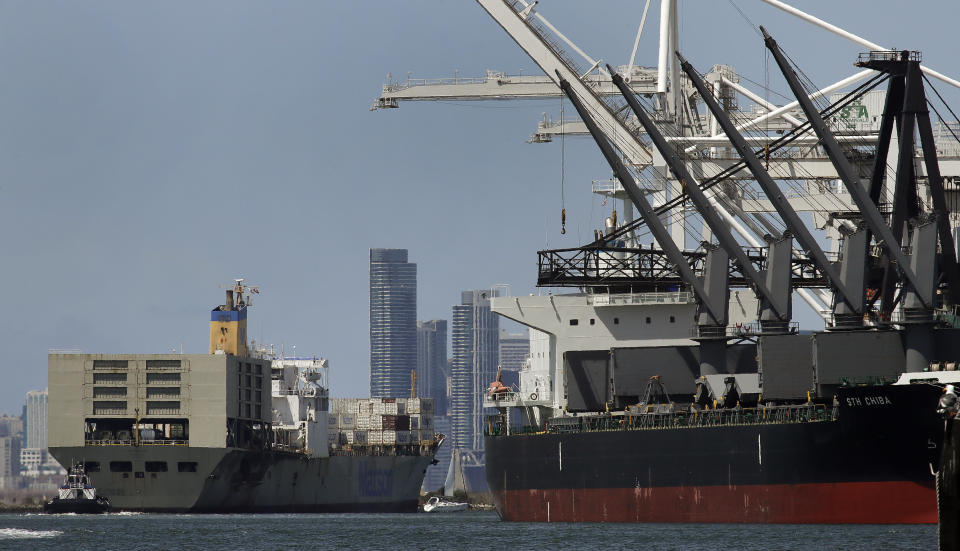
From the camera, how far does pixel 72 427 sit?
9731 cm

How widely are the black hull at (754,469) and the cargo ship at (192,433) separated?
1552 inches

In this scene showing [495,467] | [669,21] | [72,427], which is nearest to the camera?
[669,21]

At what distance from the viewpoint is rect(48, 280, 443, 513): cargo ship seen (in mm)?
96625

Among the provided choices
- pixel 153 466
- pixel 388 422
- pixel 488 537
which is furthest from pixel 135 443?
pixel 488 537

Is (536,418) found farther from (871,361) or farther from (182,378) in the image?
(182,378)

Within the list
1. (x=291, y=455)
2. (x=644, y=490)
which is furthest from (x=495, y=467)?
(x=291, y=455)

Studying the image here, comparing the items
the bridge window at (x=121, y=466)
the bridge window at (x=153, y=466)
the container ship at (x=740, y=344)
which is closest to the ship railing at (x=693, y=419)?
the container ship at (x=740, y=344)

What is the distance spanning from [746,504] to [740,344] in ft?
28.4

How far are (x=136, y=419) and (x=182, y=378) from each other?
12.9 ft

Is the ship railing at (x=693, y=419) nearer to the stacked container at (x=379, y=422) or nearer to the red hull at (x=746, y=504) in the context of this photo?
the red hull at (x=746, y=504)

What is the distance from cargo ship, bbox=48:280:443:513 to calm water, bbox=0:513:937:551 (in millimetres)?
28166

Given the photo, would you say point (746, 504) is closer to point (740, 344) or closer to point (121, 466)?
point (740, 344)

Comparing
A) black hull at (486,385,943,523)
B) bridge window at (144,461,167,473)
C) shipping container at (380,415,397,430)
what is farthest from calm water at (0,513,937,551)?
shipping container at (380,415,397,430)

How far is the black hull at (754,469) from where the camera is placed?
47.4 metres
